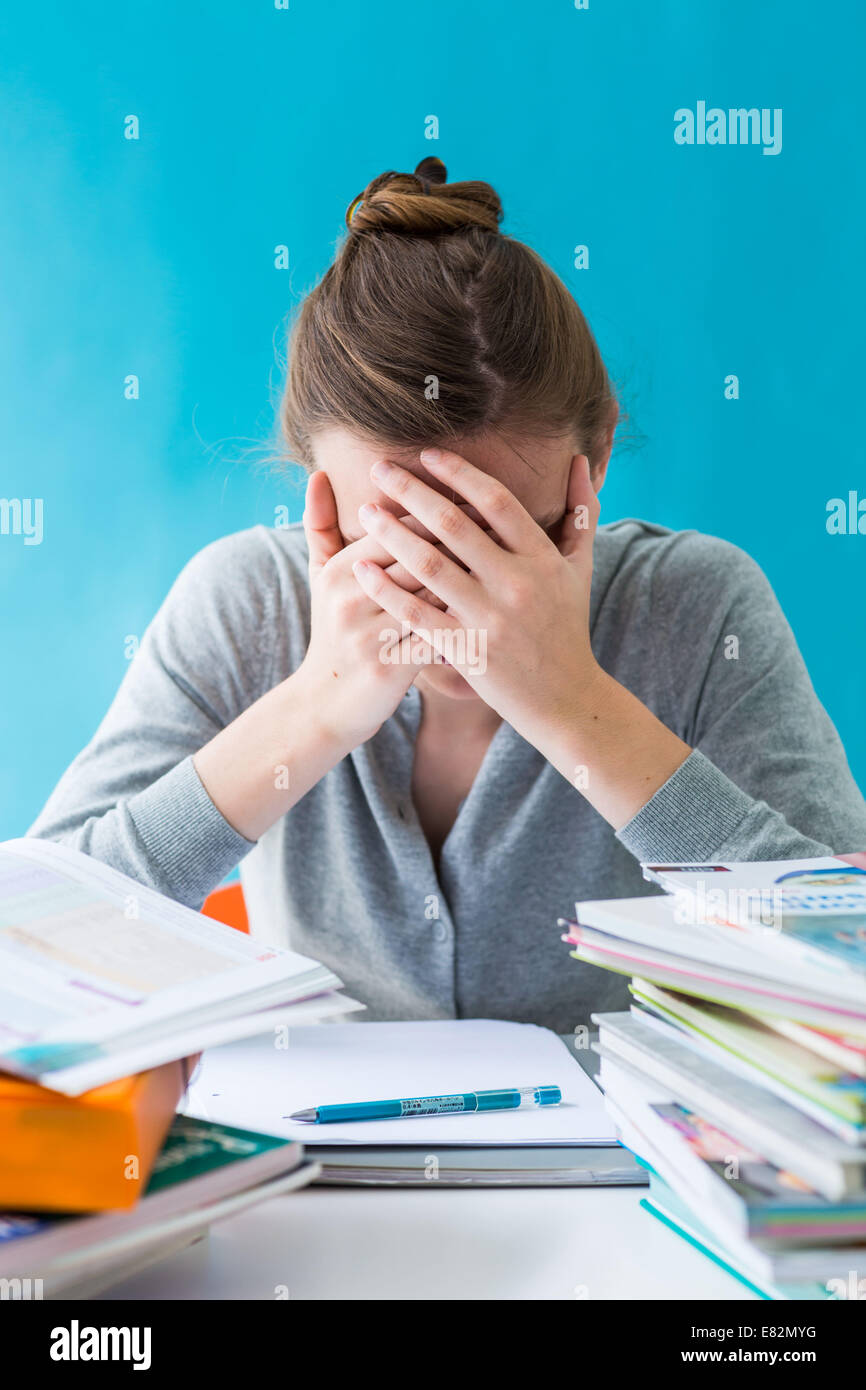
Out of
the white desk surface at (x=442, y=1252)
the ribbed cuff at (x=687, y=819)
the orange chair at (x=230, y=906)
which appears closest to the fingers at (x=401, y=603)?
the ribbed cuff at (x=687, y=819)

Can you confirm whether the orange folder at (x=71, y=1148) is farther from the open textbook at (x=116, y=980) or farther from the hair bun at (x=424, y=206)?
the hair bun at (x=424, y=206)

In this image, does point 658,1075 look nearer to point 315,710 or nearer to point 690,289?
→ point 315,710

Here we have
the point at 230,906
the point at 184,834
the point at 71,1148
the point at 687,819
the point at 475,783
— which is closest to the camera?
the point at 71,1148

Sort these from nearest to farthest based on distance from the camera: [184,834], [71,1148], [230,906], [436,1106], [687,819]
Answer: [71,1148] → [436,1106] → [687,819] → [184,834] → [230,906]

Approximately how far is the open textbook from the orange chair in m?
0.80

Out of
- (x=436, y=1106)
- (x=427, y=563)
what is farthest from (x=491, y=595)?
(x=436, y=1106)

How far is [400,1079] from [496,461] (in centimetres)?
54

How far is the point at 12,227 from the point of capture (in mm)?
2205

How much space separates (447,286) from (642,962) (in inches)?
27.7

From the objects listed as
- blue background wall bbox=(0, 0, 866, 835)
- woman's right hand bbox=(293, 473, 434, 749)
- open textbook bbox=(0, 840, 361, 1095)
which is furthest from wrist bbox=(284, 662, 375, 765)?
blue background wall bbox=(0, 0, 866, 835)

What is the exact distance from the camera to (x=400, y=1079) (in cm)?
85

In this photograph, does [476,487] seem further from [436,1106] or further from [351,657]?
[436,1106]

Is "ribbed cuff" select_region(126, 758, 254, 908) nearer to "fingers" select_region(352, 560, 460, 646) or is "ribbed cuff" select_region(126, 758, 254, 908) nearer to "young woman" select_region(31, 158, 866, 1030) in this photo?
"young woman" select_region(31, 158, 866, 1030)
